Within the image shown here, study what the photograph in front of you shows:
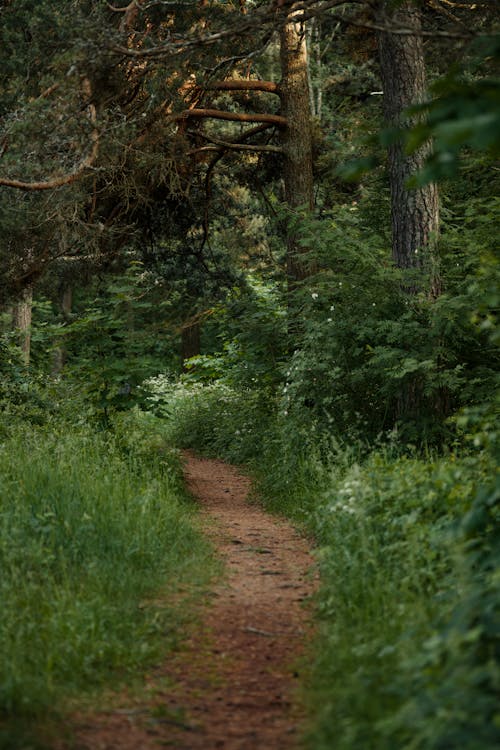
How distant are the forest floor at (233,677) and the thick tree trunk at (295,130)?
8.72 meters

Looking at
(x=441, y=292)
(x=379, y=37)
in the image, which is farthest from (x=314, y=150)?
(x=441, y=292)

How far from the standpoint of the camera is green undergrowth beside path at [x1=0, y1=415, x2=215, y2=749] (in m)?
4.50

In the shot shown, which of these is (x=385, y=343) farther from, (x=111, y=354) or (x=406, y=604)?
(x=406, y=604)

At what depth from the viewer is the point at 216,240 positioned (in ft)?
92.7

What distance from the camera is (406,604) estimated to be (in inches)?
188

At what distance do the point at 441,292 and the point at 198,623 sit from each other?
624 cm

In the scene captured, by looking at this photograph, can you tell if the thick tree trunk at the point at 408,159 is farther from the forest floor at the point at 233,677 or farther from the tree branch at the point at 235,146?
the forest floor at the point at 233,677

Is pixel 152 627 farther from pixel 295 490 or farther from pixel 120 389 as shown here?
pixel 120 389

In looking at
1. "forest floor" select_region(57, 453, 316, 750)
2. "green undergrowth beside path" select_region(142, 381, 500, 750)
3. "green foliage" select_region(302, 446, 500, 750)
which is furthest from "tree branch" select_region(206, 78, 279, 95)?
"forest floor" select_region(57, 453, 316, 750)

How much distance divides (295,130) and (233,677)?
11.9m

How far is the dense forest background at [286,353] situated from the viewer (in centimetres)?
411

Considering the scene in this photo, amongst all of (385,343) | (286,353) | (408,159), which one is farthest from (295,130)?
(385,343)

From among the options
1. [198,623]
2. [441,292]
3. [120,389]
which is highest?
[441,292]

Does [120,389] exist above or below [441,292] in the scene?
below
